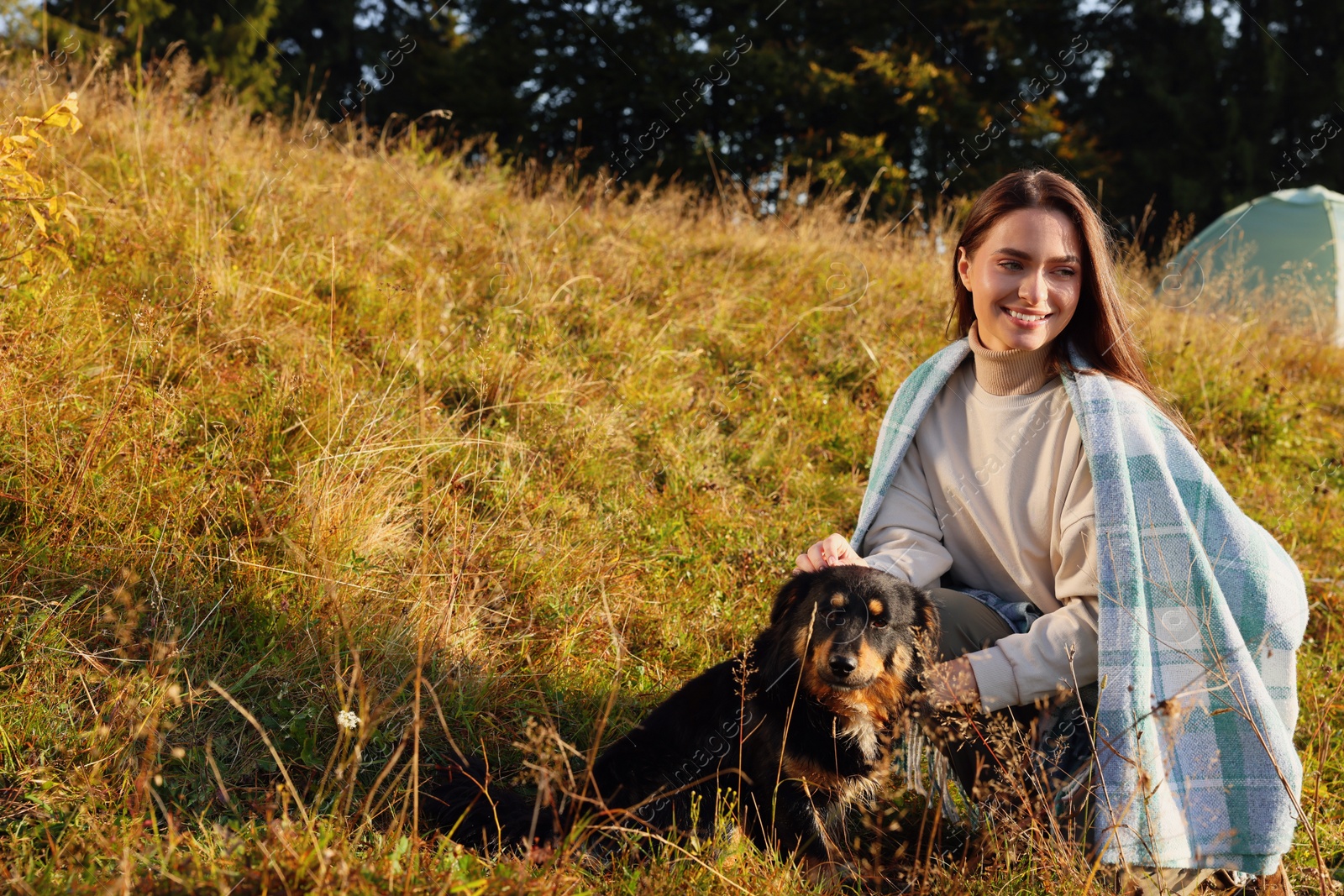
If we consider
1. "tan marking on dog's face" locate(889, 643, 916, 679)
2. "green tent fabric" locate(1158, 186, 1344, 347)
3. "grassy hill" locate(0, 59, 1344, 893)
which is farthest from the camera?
"green tent fabric" locate(1158, 186, 1344, 347)

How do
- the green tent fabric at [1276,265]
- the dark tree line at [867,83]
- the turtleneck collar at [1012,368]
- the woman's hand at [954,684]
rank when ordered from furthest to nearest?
the dark tree line at [867,83] → the green tent fabric at [1276,265] → the turtleneck collar at [1012,368] → the woman's hand at [954,684]

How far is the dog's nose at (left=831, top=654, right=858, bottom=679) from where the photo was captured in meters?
2.16

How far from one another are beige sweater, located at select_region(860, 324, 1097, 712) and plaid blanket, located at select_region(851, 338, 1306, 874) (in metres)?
0.10

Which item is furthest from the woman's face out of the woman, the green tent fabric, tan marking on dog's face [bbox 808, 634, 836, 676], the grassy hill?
the green tent fabric

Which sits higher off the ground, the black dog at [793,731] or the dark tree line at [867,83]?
the dark tree line at [867,83]

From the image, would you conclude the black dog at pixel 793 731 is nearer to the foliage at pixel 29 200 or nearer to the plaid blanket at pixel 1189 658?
the plaid blanket at pixel 1189 658

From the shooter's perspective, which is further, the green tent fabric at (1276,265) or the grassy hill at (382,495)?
the green tent fabric at (1276,265)

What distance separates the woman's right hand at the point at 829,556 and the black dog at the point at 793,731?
12 cm

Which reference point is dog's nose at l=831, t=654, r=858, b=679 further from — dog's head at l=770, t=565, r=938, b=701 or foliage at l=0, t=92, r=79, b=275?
foliage at l=0, t=92, r=79, b=275

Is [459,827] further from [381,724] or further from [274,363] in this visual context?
[274,363]

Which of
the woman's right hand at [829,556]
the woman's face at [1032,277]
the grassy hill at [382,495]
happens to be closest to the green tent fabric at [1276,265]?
the grassy hill at [382,495]

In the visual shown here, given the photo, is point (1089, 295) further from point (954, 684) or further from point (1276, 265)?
point (1276, 265)

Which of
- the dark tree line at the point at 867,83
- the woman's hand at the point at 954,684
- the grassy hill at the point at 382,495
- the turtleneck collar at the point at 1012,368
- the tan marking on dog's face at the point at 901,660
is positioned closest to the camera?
the grassy hill at the point at 382,495

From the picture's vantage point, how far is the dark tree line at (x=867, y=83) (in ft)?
42.0
